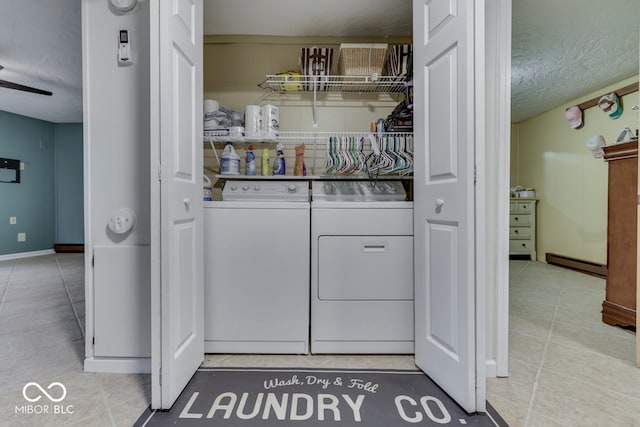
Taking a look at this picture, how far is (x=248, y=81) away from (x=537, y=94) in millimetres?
3554

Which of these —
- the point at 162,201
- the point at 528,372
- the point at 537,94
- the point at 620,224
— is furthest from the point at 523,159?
the point at 162,201

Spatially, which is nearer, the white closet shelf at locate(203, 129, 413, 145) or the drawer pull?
the drawer pull

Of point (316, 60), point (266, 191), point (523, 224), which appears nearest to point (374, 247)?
point (266, 191)

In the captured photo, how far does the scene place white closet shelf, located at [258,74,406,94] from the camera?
211 cm

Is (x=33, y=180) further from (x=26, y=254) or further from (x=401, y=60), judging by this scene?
(x=401, y=60)

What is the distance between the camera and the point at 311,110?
7.56 feet

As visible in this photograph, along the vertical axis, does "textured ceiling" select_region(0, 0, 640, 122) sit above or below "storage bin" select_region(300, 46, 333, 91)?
above

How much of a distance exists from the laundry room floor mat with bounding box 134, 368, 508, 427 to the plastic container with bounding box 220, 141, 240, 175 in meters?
1.13

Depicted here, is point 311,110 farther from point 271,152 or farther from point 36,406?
point 36,406

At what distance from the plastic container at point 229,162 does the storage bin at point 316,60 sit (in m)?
0.69

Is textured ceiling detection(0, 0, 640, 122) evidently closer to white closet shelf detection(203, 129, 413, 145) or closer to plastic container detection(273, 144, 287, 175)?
white closet shelf detection(203, 129, 413, 145)

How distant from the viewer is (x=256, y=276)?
1.68m

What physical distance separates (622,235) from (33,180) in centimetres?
705

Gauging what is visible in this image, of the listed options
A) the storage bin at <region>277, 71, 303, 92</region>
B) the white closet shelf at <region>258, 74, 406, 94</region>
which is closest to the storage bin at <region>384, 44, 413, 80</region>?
the white closet shelf at <region>258, 74, 406, 94</region>
